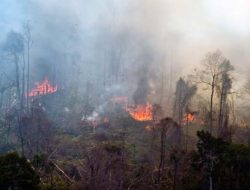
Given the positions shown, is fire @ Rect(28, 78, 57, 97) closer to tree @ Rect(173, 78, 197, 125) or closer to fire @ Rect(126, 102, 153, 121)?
fire @ Rect(126, 102, 153, 121)

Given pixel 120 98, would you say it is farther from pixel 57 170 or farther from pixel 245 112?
pixel 57 170

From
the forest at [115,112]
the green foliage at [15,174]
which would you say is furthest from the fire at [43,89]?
the green foliage at [15,174]

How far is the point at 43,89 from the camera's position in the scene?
197 ft

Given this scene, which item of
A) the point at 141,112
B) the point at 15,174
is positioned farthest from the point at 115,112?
the point at 15,174

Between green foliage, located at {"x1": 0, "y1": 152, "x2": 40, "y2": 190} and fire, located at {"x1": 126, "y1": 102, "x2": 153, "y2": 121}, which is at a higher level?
fire, located at {"x1": 126, "y1": 102, "x2": 153, "y2": 121}

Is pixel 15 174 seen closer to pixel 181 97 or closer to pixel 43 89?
pixel 181 97

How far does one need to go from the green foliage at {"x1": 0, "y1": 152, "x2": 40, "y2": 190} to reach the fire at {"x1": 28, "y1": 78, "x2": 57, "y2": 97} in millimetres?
36483

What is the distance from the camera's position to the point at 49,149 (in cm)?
3878

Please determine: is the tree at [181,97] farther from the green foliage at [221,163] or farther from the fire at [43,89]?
the green foliage at [221,163]

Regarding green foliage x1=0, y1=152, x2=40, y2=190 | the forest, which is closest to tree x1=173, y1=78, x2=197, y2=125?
the forest

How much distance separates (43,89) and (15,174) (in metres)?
39.9

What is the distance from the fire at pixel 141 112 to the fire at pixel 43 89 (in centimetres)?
1294

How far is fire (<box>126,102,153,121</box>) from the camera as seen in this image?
5309cm

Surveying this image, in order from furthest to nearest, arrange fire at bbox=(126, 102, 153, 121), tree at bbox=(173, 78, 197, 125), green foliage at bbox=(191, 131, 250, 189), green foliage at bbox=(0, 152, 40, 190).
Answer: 1. fire at bbox=(126, 102, 153, 121)
2. tree at bbox=(173, 78, 197, 125)
3. green foliage at bbox=(191, 131, 250, 189)
4. green foliage at bbox=(0, 152, 40, 190)
